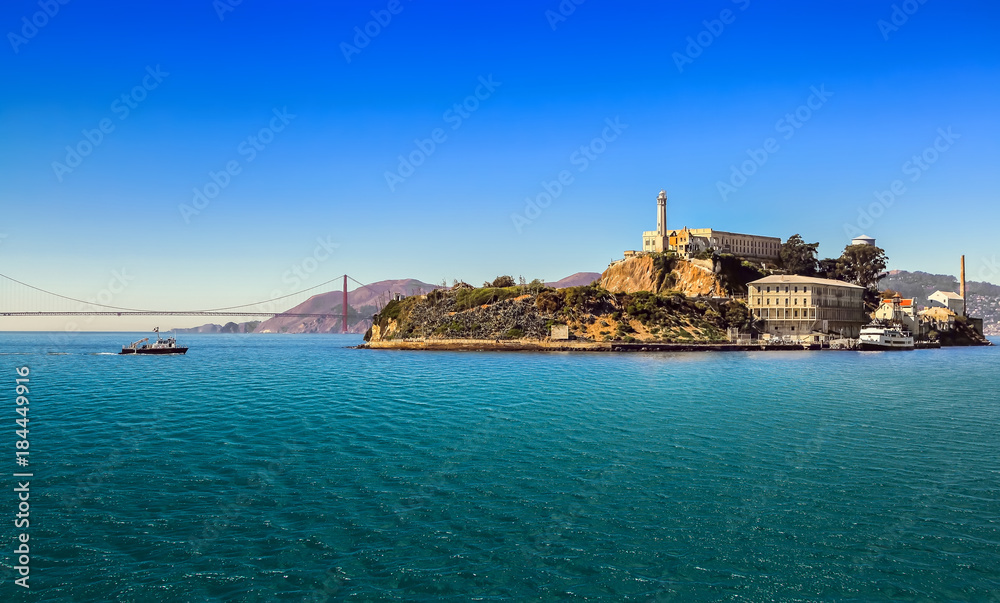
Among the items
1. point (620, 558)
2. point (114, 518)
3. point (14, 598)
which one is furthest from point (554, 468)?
point (14, 598)

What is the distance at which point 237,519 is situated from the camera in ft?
51.8

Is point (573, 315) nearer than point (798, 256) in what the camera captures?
Yes

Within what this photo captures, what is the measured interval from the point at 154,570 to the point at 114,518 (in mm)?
4229

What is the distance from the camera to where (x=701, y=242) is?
153m

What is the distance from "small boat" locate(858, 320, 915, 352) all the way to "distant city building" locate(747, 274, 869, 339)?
22.4ft

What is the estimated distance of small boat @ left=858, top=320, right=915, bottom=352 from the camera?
114 meters

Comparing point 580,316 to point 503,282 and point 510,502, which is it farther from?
point 510,502

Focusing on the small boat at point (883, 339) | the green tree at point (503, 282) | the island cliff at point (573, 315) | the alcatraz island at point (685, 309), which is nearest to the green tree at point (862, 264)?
the alcatraz island at point (685, 309)

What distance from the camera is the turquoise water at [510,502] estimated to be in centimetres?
1252

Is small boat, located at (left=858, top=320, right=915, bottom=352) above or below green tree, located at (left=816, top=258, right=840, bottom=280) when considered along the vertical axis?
below

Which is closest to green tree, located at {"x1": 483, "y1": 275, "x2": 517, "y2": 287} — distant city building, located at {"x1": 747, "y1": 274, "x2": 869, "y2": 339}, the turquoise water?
distant city building, located at {"x1": 747, "y1": 274, "x2": 869, "y2": 339}

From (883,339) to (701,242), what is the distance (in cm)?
4937

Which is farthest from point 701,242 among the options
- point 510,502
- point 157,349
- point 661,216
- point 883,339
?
point 510,502

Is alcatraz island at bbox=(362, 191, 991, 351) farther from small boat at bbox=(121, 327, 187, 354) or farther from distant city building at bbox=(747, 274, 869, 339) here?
small boat at bbox=(121, 327, 187, 354)
